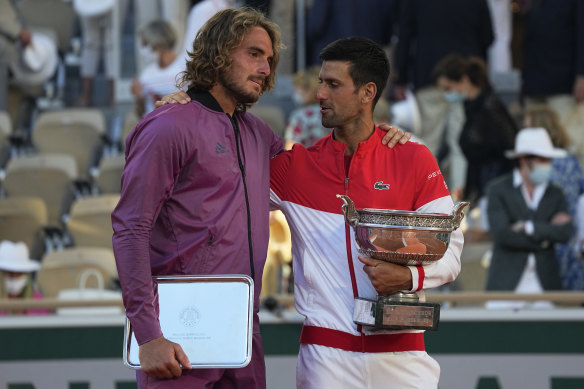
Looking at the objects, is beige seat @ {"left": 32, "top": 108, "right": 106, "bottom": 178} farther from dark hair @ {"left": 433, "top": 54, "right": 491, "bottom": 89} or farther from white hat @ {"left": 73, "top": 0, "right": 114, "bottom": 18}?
dark hair @ {"left": 433, "top": 54, "right": 491, "bottom": 89}

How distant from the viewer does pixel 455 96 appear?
890 centimetres

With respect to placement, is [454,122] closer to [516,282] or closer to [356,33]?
[356,33]

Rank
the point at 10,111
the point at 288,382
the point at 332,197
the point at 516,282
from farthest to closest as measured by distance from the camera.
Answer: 1. the point at 10,111
2. the point at 516,282
3. the point at 288,382
4. the point at 332,197

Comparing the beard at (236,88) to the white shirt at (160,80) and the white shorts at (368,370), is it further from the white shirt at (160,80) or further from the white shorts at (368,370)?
the white shirt at (160,80)

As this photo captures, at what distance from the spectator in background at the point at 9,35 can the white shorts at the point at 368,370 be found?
7.48 meters

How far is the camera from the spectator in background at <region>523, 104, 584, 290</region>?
7133 millimetres

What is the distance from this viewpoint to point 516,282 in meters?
7.02

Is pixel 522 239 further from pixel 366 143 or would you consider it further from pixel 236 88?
pixel 236 88

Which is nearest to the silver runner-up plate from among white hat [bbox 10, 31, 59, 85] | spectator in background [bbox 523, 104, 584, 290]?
spectator in background [bbox 523, 104, 584, 290]

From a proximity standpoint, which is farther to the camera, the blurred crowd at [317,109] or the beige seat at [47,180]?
the beige seat at [47,180]

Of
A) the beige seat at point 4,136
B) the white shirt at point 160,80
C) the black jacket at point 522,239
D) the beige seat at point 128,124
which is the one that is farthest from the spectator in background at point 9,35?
the black jacket at point 522,239

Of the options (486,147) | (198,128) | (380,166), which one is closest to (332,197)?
(380,166)

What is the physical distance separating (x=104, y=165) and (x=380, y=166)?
609 centimetres

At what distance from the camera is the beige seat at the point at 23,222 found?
909 cm
